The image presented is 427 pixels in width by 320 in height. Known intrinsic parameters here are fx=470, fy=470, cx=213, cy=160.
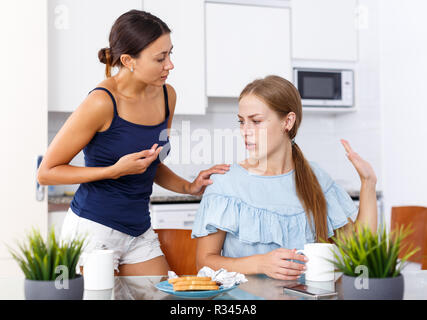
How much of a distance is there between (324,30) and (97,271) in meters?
2.72

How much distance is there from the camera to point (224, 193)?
55.6 inches

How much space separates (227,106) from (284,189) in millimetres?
1975

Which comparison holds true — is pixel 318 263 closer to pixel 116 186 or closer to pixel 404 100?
pixel 116 186

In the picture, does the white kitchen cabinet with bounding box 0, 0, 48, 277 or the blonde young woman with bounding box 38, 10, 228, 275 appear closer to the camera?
the blonde young woman with bounding box 38, 10, 228, 275

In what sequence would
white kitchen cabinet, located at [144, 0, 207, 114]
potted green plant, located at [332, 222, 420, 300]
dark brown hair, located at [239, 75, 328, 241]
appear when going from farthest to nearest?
white kitchen cabinet, located at [144, 0, 207, 114], dark brown hair, located at [239, 75, 328, 241], potted green plant, located at [332, 222, 420, 300]

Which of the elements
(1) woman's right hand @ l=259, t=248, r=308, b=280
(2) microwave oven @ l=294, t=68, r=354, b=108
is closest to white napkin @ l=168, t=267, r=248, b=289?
(1) woman's right hand @ l=259, t=248, r=308, b=280

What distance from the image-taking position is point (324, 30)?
324 centimetres

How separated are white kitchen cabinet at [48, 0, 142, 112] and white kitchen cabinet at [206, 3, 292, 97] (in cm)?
61

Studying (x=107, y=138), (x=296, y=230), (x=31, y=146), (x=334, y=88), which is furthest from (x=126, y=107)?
(x=334, y=88)

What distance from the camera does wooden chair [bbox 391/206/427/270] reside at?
94.0 inches

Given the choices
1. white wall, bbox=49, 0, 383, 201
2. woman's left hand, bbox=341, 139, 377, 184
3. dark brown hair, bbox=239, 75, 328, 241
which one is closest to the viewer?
woman's left hand, bbox=341, 139, 377, 184

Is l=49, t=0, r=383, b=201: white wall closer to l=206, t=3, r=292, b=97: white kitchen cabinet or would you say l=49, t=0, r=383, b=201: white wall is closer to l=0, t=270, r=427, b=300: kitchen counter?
l=206, t=3, r=292, b=97: white kitchen cabinet

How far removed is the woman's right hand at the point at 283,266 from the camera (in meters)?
1.08

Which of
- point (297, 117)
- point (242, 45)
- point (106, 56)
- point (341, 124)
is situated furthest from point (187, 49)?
point (297, 117)
